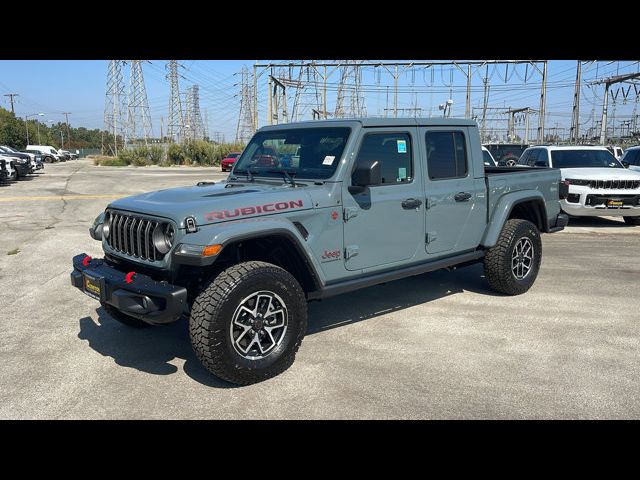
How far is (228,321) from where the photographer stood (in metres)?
3.70

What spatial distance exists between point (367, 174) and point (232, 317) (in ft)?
5.23

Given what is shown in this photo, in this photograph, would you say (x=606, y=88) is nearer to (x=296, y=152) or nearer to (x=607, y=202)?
(x=607, y=202)

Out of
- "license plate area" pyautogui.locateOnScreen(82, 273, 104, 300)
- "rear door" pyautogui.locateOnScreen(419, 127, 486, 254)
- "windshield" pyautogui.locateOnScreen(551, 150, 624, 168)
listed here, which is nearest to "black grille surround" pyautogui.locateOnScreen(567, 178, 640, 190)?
"windshield" pyautogui.locateOnScreen(551, 150, 624, 168)

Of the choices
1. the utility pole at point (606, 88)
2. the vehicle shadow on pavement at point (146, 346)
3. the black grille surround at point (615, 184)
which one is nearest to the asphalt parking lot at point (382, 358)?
the vehicle shadow on pavement at point (146, 346)

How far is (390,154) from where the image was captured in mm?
4871

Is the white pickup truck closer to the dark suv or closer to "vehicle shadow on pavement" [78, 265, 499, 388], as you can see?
"vehicle shadow on pavement" [78, 265, 499, 388]

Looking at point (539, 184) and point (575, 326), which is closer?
point (575, 326)

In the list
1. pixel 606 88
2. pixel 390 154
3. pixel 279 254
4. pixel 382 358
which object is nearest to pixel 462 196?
pixel 390 154

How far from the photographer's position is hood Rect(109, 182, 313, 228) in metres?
3.79
